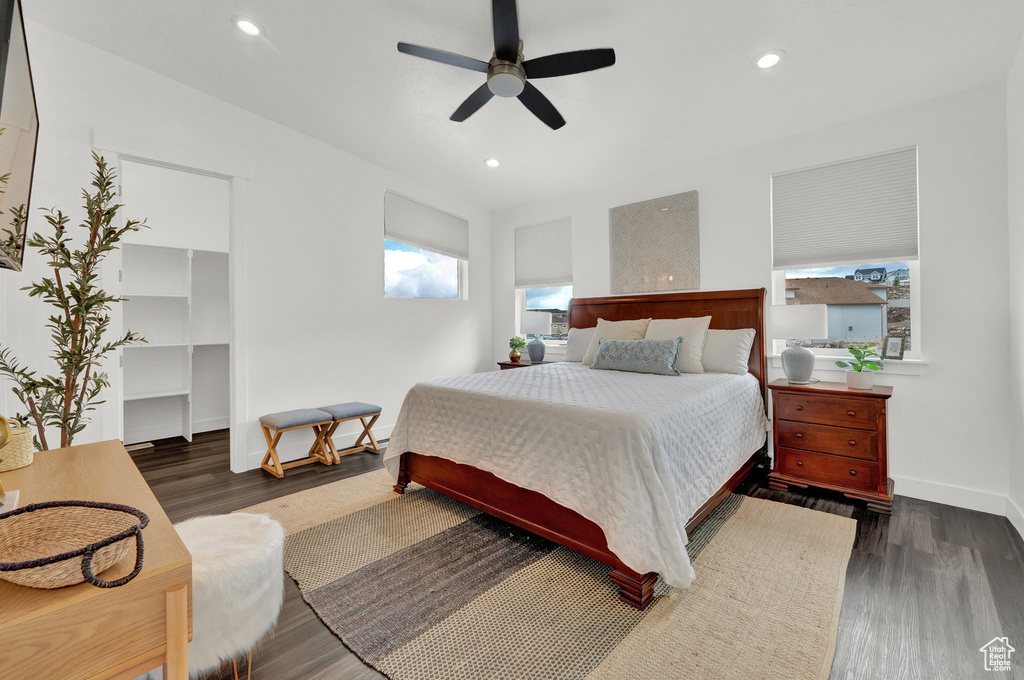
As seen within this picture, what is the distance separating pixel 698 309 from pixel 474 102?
8.08 ft

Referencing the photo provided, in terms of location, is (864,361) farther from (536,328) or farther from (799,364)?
(536,328)

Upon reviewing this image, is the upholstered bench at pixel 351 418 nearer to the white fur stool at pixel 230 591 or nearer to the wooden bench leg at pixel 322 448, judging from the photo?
the wooden bench leg at pixel 322 448

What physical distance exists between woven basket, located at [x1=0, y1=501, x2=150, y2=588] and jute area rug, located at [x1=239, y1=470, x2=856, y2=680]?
1074mm

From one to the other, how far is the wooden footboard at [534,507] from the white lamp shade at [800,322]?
940 millimetres

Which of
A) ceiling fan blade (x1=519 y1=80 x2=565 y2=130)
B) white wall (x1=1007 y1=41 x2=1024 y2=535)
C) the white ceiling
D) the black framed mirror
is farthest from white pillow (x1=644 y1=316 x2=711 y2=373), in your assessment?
the black framed mirror

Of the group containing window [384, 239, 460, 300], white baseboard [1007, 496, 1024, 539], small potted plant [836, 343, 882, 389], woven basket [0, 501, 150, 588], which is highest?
window [384, 239, 460, 300]

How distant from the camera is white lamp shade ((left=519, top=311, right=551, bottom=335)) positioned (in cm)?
477

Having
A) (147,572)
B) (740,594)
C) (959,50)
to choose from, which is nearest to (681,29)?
(959,50)

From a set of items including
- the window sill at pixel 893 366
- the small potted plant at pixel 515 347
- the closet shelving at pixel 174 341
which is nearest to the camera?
the window sill at pixel 893 366

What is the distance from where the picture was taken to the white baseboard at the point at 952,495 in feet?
8.70

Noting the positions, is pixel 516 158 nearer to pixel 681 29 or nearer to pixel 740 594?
pixel 681 29

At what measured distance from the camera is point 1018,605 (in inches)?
69.0

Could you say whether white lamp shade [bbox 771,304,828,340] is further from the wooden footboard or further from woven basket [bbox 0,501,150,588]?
woven basket [bbox 0,501,150,588]

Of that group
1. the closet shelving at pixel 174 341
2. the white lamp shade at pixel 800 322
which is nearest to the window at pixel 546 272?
the white lamp shade at pixel 800 322
